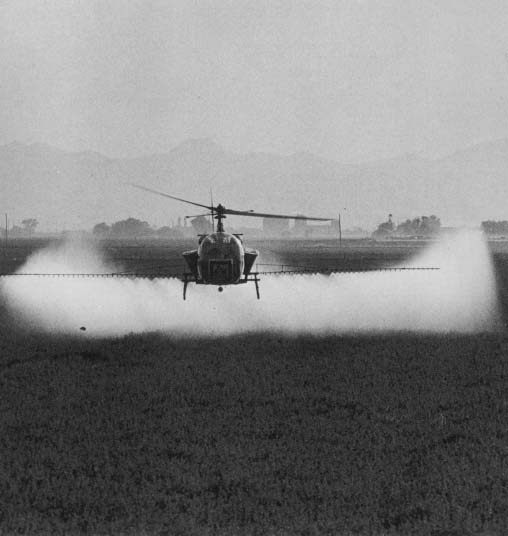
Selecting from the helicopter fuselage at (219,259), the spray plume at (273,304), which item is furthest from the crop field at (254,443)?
the spray plume at (273,304)

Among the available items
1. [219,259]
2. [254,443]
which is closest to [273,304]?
[219,259]

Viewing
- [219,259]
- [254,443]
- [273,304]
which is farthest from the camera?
[273,304]

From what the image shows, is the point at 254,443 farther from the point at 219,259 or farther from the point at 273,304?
the point at 273,304

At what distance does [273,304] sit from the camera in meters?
54.3

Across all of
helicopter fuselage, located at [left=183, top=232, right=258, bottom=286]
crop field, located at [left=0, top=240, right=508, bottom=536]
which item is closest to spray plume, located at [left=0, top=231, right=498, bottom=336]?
helicopter fuselage, located at [left=183, top=232, right=258, bottom=286]

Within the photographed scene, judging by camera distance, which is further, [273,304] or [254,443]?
[273,304]

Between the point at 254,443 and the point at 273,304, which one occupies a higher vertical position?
the point at 273,304

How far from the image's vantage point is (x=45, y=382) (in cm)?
2531

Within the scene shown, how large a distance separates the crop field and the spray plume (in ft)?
36.6

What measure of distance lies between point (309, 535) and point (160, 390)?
475 inches

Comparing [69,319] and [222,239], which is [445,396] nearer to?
[222,239]

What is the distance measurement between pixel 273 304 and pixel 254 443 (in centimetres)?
3644

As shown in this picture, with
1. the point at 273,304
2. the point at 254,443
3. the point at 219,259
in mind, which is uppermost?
the point at 219,259

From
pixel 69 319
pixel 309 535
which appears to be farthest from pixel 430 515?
pixel 69 319
